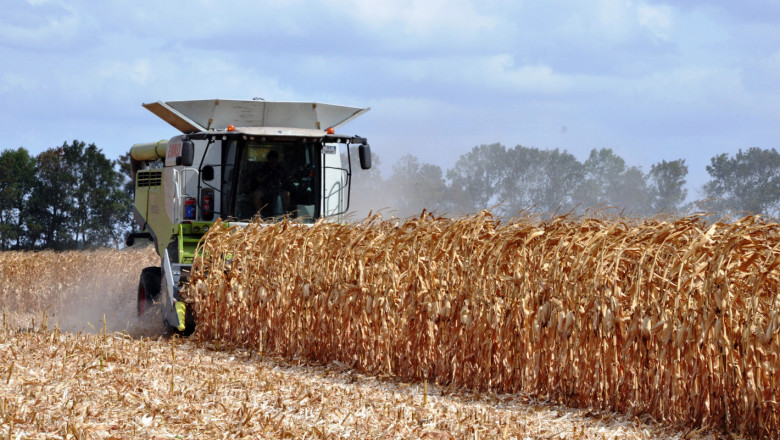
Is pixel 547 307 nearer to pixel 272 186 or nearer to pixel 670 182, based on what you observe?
pixel 272 186

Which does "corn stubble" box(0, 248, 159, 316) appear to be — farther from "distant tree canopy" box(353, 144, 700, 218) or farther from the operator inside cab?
"distant tree canopy" box(353, 144, 700, 218)

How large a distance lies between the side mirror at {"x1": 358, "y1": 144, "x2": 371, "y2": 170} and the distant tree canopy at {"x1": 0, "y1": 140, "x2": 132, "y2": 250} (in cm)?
3304

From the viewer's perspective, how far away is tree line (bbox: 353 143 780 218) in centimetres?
5231

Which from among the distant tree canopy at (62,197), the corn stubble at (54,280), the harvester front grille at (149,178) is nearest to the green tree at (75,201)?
the distant tree canopy at (62,197)

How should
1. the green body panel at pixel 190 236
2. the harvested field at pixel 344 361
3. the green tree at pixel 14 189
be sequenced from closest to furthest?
the harvested field at pixel 344 361 < the green body panel at pixel 190 236 < the green tree at pixel 14 189

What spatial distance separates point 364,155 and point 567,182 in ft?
163

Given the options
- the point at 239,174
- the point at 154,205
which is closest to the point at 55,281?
the point at 154,205

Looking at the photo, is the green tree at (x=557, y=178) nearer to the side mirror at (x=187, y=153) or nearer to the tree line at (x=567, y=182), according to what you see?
the tree line at (x=567, y=182)

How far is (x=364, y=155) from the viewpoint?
1123 centimetres

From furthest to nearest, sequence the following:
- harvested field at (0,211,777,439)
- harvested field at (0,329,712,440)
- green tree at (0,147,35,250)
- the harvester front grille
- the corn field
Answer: green tree at (0,147,35,250), the corn field, the harvester front grille, harvested field at (0,211,777,439), harvested field at (0,329,712,440)

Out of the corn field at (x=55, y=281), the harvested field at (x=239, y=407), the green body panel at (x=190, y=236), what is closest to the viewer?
the harvested field at (x=239, y=407)

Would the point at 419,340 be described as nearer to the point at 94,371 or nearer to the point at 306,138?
the point at 94,371

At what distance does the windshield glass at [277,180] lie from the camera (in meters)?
11.0

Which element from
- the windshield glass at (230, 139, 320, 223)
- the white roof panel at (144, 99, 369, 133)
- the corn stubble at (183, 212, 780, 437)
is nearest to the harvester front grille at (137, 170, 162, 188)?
the white roof panel at (144, 99, 369, 133)
